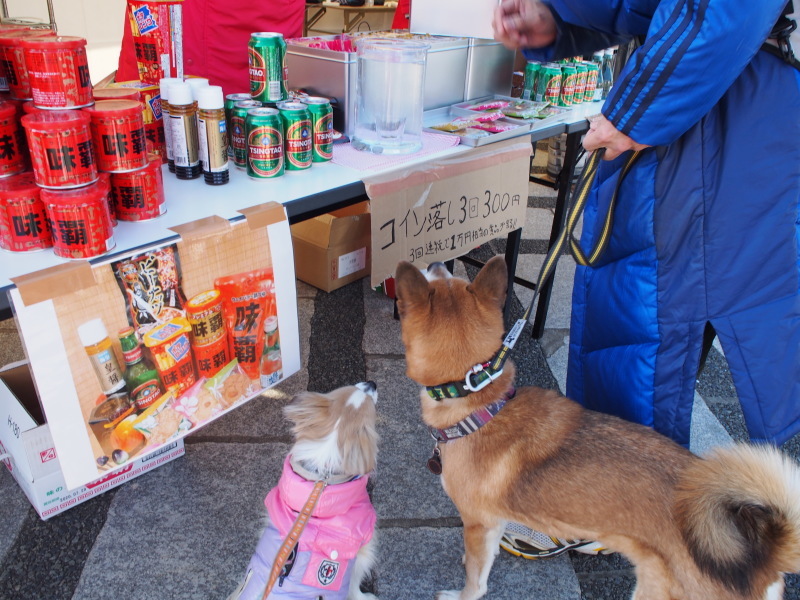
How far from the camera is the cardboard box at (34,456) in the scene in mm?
1829

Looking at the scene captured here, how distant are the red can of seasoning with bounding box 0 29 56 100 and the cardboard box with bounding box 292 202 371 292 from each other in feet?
6.29

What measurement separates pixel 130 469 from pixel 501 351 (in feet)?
5.07

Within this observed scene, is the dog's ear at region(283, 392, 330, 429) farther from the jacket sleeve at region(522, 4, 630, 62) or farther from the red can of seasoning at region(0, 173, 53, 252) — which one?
the jacket sleeve at region(522, 4, 630, 62)

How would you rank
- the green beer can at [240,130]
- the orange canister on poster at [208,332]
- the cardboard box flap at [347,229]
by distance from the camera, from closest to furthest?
the orange canister on poster at [208,332], the green beer can at [240,130], the cardboard box flap at [347,229]

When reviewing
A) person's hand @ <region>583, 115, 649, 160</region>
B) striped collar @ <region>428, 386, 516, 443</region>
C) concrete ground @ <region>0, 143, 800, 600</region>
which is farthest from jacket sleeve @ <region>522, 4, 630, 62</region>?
concrete ground @ <region>0, 143, 800, 600</region>

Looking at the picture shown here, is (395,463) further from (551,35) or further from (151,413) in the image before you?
(551,35)

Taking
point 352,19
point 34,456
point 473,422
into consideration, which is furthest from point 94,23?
point 473,422

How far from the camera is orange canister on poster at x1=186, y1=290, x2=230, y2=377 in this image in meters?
1.53

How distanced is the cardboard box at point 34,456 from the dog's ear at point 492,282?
1214mm

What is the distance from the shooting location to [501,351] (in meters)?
1.60

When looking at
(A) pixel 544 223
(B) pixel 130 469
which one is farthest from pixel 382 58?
(A) pixel 544 223

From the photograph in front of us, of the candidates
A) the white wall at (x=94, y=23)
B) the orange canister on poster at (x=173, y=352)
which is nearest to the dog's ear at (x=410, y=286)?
the orange canister on poster at (x=173, y=352)

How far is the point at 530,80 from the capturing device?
2809 millimetres

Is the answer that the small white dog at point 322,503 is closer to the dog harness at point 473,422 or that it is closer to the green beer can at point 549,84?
the dog harness at point 473,422
